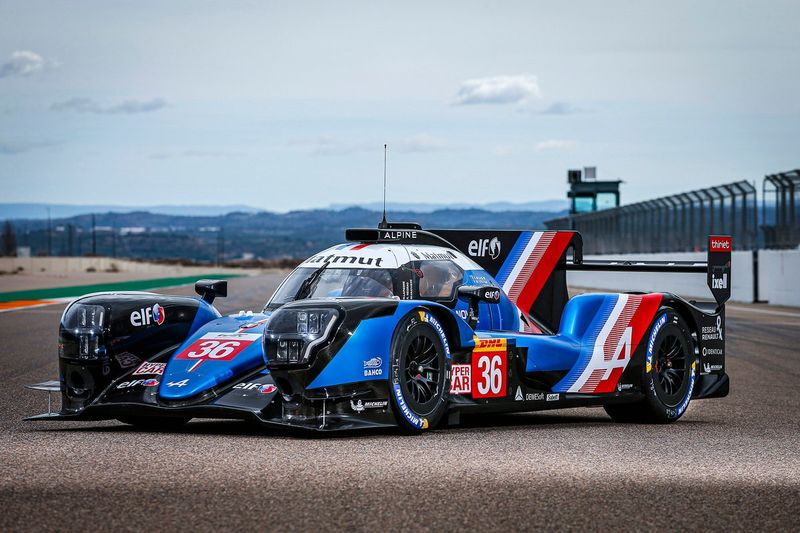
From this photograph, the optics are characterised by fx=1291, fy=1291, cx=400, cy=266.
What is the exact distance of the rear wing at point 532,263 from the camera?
10930 mm

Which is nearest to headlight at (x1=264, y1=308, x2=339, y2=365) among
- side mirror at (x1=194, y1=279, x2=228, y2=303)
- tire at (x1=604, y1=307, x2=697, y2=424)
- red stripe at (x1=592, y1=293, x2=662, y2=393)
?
side mirror at (x1=194, y1=279, x2=228, y2=303)

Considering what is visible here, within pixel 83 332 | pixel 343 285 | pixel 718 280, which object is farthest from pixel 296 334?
pixel 718 280

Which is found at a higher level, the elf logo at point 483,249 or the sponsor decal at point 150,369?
the elf logo at point 483,249

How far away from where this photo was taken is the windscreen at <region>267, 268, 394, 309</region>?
8922mm

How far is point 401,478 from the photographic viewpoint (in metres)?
6.33

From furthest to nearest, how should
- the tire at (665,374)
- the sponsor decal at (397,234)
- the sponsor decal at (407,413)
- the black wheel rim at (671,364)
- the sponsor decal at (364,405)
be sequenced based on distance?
the black wheel rim at (671,364), the tire at (665,374), the sponsor decal at (397,234), the sponsor decal at (407,413), the sponsor decal at (364,405)

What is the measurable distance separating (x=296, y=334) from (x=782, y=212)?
27.5 meters

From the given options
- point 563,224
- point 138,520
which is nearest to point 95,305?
point 138,520

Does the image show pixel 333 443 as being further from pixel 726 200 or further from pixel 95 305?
pixel 726 200

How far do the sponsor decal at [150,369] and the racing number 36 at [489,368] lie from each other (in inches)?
83.1

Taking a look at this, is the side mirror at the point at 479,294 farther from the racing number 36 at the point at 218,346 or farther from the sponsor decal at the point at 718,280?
the sponsor decal at the point at 718,280

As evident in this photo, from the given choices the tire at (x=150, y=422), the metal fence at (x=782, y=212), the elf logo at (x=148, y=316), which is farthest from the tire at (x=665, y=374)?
the metal fence at (x=782, y=212)

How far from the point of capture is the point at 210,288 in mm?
9984

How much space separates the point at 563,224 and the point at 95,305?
6129 centimetres
